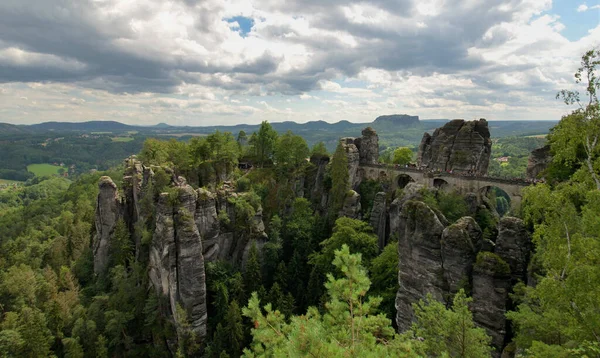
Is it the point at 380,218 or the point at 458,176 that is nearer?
the point at 380,218

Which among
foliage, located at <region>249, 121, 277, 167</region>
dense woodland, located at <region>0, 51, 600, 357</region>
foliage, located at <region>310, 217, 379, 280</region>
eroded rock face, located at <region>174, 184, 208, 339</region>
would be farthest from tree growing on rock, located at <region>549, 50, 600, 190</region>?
foliage, located at <region>249, 121, 277, 167</region>

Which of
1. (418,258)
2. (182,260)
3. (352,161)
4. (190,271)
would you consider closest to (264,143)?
(352,161)

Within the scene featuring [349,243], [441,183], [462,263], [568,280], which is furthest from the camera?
[441,183]

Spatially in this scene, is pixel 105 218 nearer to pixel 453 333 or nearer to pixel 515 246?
pixel 453 333

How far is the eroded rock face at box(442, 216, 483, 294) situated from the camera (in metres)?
21.7

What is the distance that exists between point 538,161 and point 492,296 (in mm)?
27378

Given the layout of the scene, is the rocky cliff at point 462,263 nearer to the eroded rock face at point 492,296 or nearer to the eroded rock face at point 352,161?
the eroded rock face at point 492,296

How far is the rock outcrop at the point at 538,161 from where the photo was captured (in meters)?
38.9

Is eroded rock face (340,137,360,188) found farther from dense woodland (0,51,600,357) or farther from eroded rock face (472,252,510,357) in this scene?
eroded rock face (472,252,510,357)

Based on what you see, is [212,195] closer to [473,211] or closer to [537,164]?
[473,211]

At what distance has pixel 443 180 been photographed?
46094 mm

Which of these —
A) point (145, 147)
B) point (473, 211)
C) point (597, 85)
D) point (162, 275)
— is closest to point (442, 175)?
point (473, 211)

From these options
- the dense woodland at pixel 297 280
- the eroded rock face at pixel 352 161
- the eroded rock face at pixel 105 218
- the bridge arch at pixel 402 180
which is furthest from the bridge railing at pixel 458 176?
the eroded rock face at pixel 105 218

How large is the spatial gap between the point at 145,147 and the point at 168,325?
117ft
